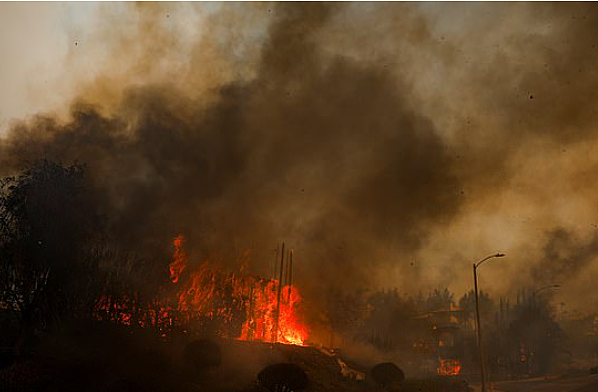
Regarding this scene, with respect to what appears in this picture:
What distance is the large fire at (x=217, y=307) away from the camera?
33906 mm

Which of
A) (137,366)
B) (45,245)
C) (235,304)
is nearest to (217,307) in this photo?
(235,304)

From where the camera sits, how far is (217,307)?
146ft

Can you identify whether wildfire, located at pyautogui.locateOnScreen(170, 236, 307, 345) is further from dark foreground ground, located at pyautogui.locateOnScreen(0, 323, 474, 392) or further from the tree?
the tree

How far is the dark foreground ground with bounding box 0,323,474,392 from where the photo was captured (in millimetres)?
21625

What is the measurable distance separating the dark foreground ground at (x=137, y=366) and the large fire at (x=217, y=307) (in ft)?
10.5

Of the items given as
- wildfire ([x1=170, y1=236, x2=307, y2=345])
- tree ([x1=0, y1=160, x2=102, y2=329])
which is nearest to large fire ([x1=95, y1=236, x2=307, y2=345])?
wildfire ([x1=170, y1=236, x2=307, y2=345])

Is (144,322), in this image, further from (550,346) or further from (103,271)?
(550,346)

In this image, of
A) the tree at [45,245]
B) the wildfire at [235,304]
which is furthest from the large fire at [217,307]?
the tree at [45,245]

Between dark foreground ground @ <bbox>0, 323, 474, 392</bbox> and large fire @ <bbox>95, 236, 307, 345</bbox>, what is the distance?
3204 millimetres

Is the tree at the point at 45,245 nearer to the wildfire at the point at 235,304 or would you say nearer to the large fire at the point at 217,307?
the large fire at the point at 217,307

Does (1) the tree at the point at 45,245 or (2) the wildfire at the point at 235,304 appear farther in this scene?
(2) the wildfire at the point at 235,304

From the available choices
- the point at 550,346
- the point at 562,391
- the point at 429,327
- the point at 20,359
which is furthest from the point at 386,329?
the point at 20,359

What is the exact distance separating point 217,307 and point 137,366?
61.7ft

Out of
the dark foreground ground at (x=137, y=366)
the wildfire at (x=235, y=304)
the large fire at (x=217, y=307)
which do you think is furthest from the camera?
the wildfire at (x=235, y=304)
